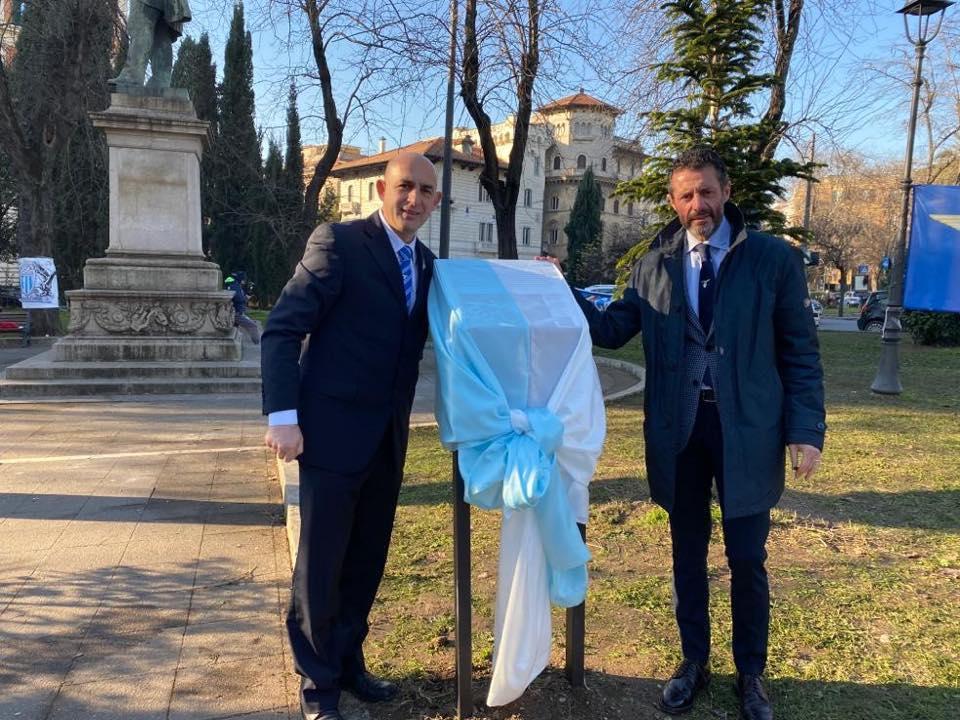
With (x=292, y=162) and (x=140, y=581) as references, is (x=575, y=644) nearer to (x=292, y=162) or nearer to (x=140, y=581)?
(x=140, y=581)

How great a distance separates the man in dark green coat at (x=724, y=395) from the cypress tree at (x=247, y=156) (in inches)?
1454

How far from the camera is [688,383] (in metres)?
2.70

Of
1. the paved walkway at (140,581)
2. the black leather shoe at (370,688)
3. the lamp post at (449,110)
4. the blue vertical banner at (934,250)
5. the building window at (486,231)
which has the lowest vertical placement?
the paved walkway at (140,581)

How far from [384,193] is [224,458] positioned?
4605mm

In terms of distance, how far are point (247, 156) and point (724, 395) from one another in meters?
37.9

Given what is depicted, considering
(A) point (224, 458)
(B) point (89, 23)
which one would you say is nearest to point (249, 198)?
(B) point (89, 23)

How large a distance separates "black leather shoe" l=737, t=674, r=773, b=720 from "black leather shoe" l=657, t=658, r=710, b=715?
0.15 m

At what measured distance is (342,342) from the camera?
2.49 m

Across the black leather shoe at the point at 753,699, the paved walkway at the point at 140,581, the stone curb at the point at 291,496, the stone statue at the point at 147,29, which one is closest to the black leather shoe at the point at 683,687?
the black leather shoe at the point at 753,699

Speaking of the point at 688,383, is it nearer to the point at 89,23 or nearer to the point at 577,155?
the point at 89,23

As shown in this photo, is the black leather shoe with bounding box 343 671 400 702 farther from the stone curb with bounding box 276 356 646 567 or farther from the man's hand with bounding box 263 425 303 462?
the man's hand with bounding box 263 425 303 462

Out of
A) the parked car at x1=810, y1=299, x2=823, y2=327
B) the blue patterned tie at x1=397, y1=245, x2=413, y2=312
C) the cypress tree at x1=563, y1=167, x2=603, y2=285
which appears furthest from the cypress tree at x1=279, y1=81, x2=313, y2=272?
the cypress tree at x1=563, y1=167, x2=603, y2=285

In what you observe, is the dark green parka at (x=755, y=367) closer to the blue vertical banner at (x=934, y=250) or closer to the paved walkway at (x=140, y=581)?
the paved walkway at (x=140, y=581)

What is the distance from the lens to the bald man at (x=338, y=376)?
7.91 feet
